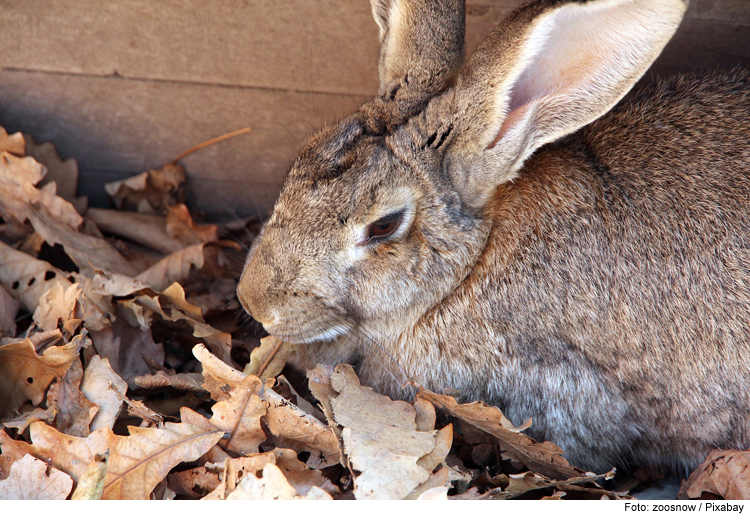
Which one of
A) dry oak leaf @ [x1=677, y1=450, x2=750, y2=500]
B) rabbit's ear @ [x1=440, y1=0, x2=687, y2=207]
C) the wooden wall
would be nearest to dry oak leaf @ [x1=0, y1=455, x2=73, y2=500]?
rabbit's ear @ [x1=440, y1=0, x2=687, y2=207]

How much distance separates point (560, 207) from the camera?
254 centimetres

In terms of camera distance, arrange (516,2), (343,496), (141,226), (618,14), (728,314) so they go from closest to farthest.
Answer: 1. (618,14)
2. (343,496)
3. (728,314)
4. (516,2)
5. (141,226)

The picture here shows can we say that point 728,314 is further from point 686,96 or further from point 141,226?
point 141,226

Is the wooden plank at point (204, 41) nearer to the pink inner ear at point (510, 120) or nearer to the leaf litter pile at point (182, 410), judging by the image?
the leaf litter pile at point (182, 410)

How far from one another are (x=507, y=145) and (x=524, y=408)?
1039mm

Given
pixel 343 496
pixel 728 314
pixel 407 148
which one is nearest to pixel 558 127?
pixel 407 148

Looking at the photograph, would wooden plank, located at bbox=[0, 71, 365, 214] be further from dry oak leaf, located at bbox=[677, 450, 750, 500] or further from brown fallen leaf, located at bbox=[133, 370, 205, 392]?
dry oak leaf, located at bbox=[677, 450, 750, 500]

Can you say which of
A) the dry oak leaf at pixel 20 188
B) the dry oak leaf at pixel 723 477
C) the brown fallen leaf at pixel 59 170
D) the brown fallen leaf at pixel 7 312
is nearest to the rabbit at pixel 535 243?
the dry oak leaf at pixel 723 477

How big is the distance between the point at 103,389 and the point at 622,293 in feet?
6.46

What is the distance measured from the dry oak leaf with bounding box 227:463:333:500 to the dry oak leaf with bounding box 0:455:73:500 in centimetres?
55

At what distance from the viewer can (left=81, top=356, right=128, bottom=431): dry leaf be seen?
8.03 feet

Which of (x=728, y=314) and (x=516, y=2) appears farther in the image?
(x=516, y=2)

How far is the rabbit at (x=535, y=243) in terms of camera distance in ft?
7.80

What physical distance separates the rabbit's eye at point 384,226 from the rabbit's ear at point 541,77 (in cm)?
27
